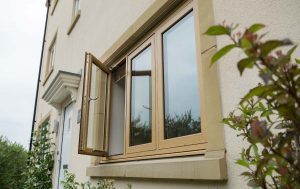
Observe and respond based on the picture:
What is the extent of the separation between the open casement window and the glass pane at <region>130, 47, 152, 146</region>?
24.9 inches

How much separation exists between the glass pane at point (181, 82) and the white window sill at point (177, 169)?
28 centimetres

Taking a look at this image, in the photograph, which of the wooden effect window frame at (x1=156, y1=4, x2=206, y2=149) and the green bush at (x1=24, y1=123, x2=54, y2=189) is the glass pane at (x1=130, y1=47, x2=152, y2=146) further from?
the green bush at (x1=24, y1=123, x2=54, y2=189)

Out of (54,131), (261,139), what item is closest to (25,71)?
(54,131)

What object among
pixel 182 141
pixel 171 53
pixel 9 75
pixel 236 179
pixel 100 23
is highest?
pixel 9 75

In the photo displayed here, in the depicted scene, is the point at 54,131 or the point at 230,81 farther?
the point at 54,131

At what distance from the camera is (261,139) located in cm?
66

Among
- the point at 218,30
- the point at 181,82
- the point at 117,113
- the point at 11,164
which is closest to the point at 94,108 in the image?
the point at 117,113

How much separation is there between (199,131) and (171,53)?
89cm

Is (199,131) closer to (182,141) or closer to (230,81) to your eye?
(182,141)

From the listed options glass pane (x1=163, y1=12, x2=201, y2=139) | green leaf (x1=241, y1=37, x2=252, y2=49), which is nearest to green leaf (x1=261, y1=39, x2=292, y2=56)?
green leaf (x1=241, y1=37, x2=252, y2=49)

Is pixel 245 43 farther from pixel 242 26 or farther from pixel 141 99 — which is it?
pixel 141 99

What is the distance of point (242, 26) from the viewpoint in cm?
183

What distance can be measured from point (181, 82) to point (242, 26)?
832mm

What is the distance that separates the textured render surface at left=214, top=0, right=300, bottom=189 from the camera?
1.50 metres
